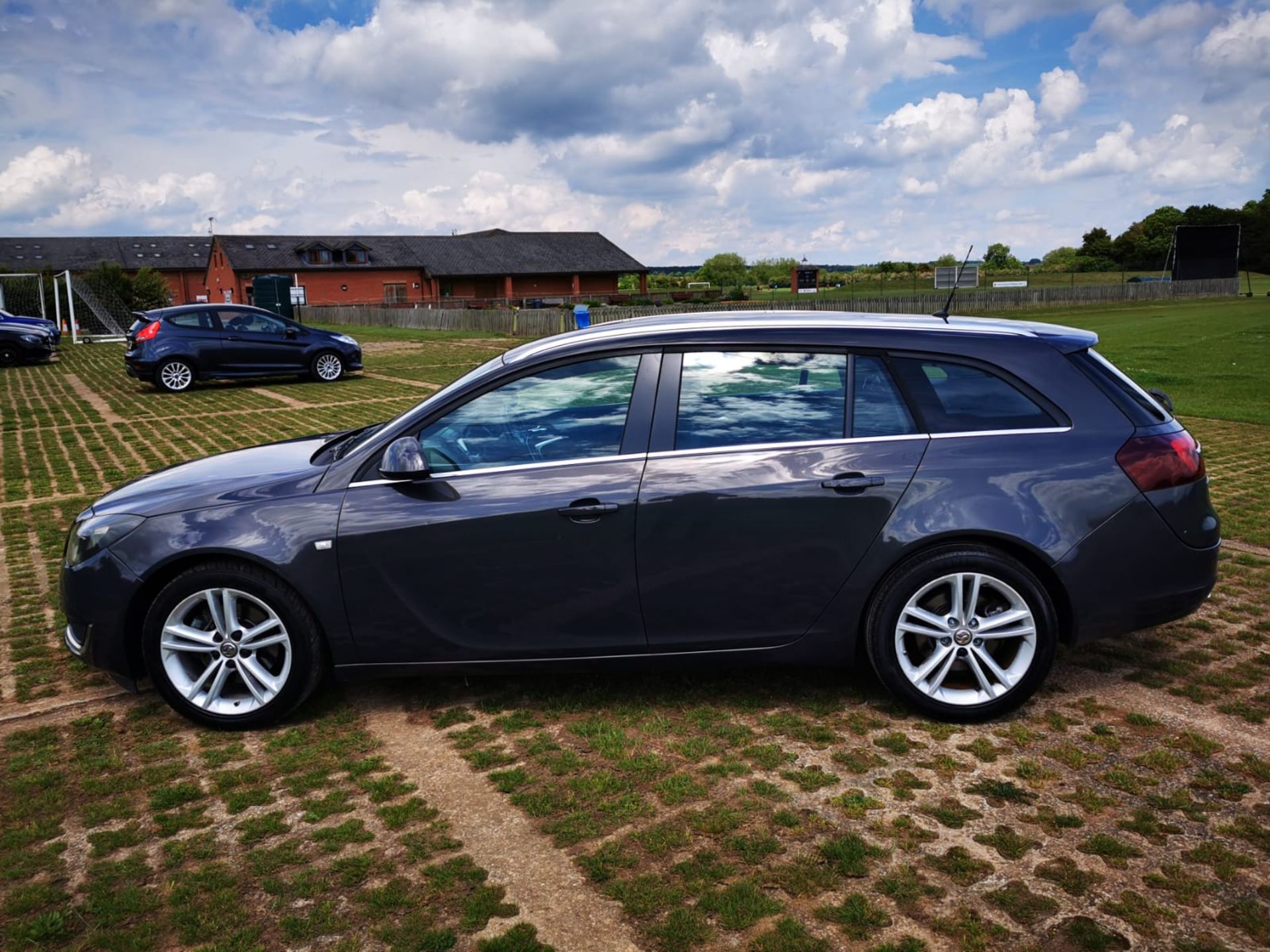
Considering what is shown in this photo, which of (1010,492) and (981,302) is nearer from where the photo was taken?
(1010,492)

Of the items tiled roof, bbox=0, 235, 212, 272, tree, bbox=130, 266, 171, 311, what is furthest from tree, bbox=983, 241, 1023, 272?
tiled roof, bbox=0, 235, 212, 272

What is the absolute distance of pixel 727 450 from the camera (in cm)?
417

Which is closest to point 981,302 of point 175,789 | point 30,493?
point 30,493

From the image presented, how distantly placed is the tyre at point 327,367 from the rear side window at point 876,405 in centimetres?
1809

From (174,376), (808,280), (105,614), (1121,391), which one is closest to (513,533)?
(105,614)

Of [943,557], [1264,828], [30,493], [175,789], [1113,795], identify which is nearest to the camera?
[1264,828]

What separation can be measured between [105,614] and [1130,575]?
4.30 metres

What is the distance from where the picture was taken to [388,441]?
14.1 ft

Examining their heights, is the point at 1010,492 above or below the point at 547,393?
below

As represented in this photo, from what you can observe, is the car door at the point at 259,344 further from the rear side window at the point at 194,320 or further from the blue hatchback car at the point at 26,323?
the blue hatchback car at the point at 26,323

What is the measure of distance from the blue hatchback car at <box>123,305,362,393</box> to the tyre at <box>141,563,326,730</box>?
16706 millimetres

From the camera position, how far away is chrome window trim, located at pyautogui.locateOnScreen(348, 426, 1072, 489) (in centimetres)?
417

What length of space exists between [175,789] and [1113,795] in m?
3.44

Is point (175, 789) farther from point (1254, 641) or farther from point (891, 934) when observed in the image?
point (1254, 641)
